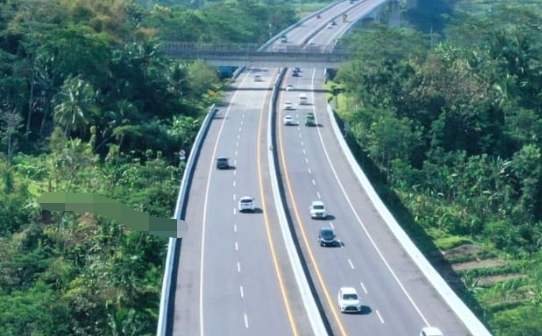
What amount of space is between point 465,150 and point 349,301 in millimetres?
43806

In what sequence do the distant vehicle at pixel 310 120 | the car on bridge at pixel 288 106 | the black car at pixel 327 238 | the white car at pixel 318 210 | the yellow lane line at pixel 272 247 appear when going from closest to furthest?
the yellow lane line at pixel 272 247
the black car at pixel 327 238
the white car at pixel 318 210
the distant vehicle at pixel 310 120
the car on bridge at pixel 288 106

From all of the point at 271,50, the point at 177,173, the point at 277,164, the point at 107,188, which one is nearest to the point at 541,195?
the point at 277,164

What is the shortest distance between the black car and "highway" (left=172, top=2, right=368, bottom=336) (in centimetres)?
223

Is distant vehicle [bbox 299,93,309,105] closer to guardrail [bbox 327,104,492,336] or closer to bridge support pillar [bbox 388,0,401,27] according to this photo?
guardrail [bbox 327,104,492,336]

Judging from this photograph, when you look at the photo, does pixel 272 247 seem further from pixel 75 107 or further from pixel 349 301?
pixel 75 107

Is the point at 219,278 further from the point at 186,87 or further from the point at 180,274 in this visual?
the point at 186,87

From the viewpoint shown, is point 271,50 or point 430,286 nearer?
point 430,286

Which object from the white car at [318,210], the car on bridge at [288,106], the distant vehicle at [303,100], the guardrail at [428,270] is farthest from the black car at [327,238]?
the distant vehicle at [303,100]

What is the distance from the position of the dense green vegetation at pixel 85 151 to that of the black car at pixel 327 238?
8.66m

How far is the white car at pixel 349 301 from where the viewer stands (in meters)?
50.4

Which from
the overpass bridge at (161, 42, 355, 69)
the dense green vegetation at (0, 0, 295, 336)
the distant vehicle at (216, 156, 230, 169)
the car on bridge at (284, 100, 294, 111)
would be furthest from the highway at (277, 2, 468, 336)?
the overpass bridge at (161, 42, 355, 69)

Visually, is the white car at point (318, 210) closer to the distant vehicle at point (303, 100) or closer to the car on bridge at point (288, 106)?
the car on bridge at point (288, 106)

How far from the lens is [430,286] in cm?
5397

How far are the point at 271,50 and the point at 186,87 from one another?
22007 mm
